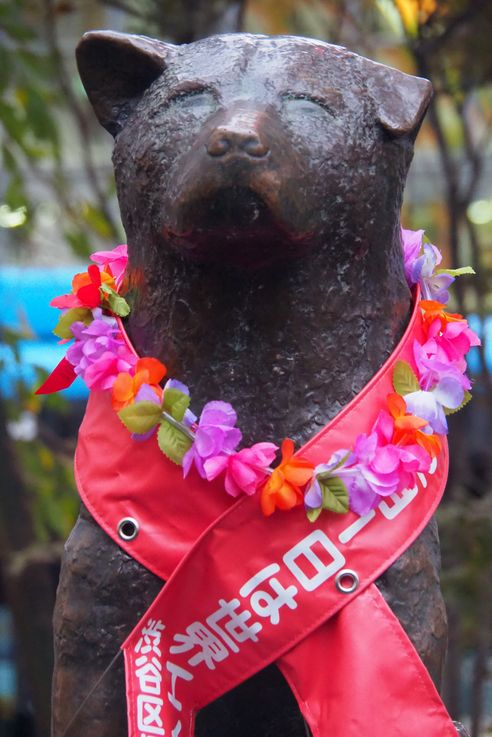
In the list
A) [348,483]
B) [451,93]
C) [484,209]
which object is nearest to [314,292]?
[348,483]

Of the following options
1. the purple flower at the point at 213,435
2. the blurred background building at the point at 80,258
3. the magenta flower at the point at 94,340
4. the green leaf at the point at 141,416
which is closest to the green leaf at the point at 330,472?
the purple flower at the point at 213,435

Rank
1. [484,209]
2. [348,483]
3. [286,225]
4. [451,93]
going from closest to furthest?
1. [286,225]
2. [348,483]
3. [451,93]
4. [484,209]

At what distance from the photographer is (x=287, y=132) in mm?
1485

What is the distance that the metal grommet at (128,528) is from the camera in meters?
1.61

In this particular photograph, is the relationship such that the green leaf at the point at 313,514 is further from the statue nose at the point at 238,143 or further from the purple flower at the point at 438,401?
the statue nose at the point at 238,143

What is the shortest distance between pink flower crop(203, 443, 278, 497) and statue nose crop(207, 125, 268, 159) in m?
0.40

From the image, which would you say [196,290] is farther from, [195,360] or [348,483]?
[348,483]

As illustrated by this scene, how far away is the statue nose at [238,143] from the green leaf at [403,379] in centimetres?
40

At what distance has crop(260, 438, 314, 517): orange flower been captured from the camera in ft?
5.02

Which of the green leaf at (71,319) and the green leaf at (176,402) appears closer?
the green leaf at (176,402)

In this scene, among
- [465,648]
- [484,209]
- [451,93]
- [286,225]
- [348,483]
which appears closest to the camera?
[286,225]

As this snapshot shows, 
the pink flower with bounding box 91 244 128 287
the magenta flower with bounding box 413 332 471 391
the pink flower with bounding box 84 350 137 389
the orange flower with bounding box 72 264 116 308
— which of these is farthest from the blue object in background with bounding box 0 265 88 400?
the magenta flower with bounding box 413 332 471 391

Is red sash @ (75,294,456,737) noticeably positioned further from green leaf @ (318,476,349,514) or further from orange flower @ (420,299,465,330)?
orange flower @ (420,299,465,330)

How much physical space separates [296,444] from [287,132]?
429mm
